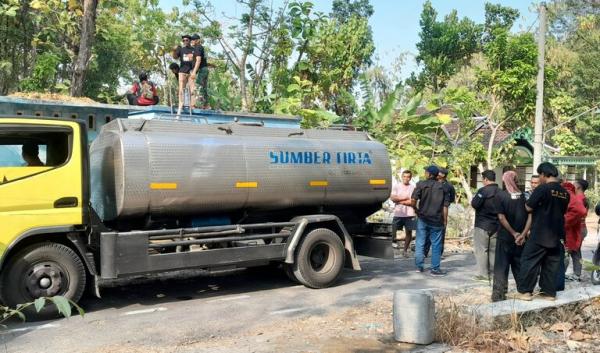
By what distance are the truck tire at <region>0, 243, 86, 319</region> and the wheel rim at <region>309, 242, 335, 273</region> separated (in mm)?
3344

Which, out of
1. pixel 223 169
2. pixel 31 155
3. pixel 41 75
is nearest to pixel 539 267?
pixel 223 169

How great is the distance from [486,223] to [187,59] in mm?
6915

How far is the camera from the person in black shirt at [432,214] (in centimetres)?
976

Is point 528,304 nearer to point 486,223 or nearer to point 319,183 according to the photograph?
point 486,223

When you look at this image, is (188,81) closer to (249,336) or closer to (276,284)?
(276,284)

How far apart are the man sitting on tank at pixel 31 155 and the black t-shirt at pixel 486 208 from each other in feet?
19.5

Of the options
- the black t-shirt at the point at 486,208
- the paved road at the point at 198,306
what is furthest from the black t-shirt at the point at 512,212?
the paved road at the point at 198,306

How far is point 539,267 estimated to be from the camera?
7219 mm

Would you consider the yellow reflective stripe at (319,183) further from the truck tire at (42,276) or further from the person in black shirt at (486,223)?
the truck tire at (42,276)

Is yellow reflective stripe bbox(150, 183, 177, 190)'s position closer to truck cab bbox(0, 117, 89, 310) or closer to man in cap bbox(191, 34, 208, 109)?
truck cab bbox(0, 117, 89, 310)

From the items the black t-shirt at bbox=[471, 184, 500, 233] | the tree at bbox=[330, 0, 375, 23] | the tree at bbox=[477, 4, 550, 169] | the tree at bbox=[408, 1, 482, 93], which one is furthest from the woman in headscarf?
the tree at bbox=[330, 0, 375, 23]

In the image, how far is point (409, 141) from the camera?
57.3ft

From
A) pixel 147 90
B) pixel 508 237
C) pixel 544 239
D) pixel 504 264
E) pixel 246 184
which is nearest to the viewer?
pixel 544 239

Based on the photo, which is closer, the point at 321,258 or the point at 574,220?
the point at 321,258
